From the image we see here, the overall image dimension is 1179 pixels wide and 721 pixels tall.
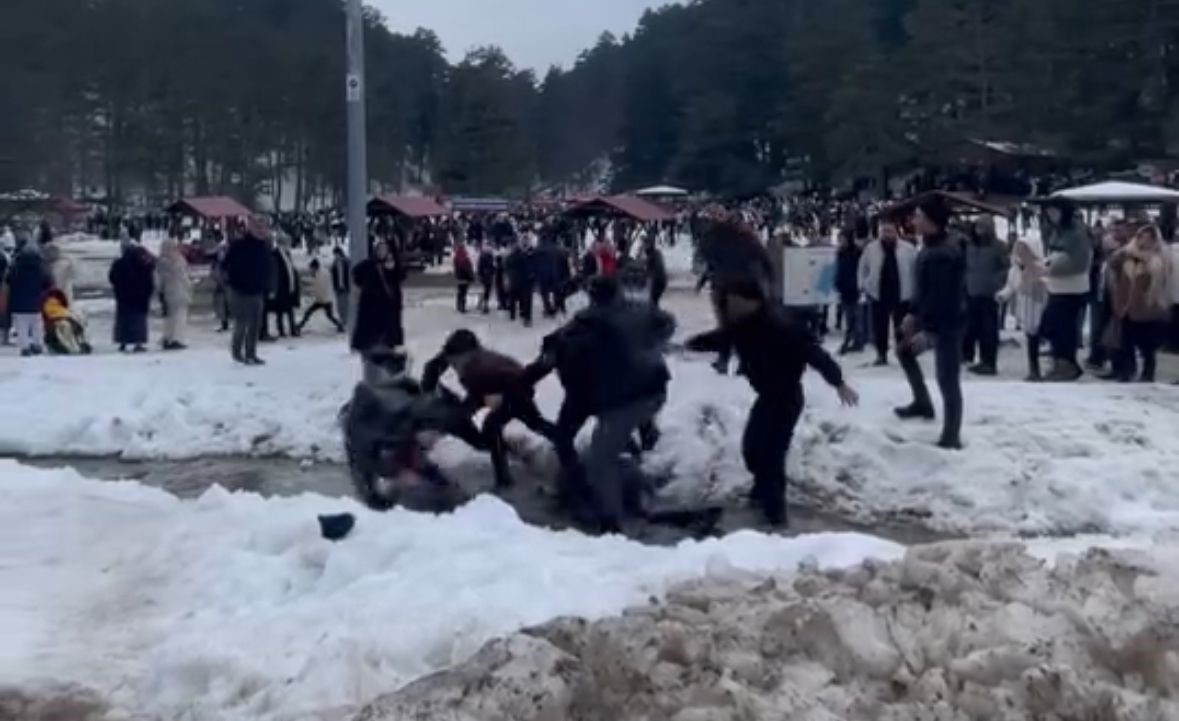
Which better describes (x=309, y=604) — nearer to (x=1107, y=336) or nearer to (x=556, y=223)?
(x=1107, y=336)

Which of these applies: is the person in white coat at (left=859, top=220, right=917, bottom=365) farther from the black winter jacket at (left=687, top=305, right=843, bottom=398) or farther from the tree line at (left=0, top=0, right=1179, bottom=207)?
the tree line at (left=0, top=0, right=1179, bottom=207)

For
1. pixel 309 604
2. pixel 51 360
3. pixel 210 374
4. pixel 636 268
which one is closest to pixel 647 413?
pixel 309 604

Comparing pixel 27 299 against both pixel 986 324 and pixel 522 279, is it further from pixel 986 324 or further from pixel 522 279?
pixel 986 324

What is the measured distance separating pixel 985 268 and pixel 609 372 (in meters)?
7.85

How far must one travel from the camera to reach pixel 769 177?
262ft

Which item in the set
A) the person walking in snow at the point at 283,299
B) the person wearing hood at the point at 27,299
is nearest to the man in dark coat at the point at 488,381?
the person wearing hood at the point at 27,299

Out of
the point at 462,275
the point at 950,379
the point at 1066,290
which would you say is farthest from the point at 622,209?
the point at 950,379

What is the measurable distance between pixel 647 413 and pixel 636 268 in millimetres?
11984

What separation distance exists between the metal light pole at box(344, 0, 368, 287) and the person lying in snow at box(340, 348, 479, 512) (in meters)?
5.09

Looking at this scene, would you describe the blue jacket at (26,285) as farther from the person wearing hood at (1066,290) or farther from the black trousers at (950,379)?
the black trousers at (950,379)

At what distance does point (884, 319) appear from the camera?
1811 cm

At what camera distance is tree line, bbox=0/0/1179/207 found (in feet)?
185

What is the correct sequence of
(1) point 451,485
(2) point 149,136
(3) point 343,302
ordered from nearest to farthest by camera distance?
(1) point 451,485 < (3) point 343,302 < (2) point 149,136

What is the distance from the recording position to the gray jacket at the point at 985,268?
17.0 m
